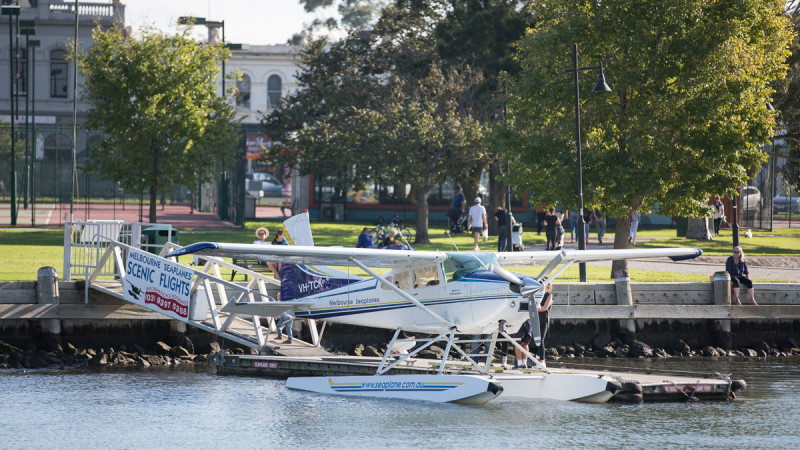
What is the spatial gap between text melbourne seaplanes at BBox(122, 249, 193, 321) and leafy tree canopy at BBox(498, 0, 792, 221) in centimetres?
1018

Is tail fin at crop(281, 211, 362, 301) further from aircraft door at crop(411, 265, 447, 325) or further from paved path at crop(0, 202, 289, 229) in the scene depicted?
paved path at crop(0, 202, 289, 229)

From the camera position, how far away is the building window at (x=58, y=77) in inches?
2324

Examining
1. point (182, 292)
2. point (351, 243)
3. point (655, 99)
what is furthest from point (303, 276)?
point (351, 243)

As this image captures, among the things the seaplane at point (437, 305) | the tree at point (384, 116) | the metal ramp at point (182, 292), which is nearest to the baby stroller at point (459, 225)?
the tree at point (384, 116)

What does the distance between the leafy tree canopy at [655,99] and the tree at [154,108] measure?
13.7 meters

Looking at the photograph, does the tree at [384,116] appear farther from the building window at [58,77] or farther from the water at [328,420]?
the building window at [58,77]

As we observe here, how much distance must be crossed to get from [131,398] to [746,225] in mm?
35004

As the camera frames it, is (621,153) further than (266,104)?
No

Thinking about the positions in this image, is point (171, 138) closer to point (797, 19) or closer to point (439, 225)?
point (439, 225)

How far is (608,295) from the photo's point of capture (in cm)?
2186

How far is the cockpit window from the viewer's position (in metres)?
15.5

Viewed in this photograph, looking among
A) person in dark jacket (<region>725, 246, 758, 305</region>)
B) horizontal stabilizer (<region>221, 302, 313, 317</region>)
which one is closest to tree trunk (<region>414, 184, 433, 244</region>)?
person in dark jacket (<region>725, 246, 758, 305</region>)

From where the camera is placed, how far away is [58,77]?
59250 mm

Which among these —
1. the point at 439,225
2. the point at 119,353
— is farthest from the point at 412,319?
the point at 439,225
